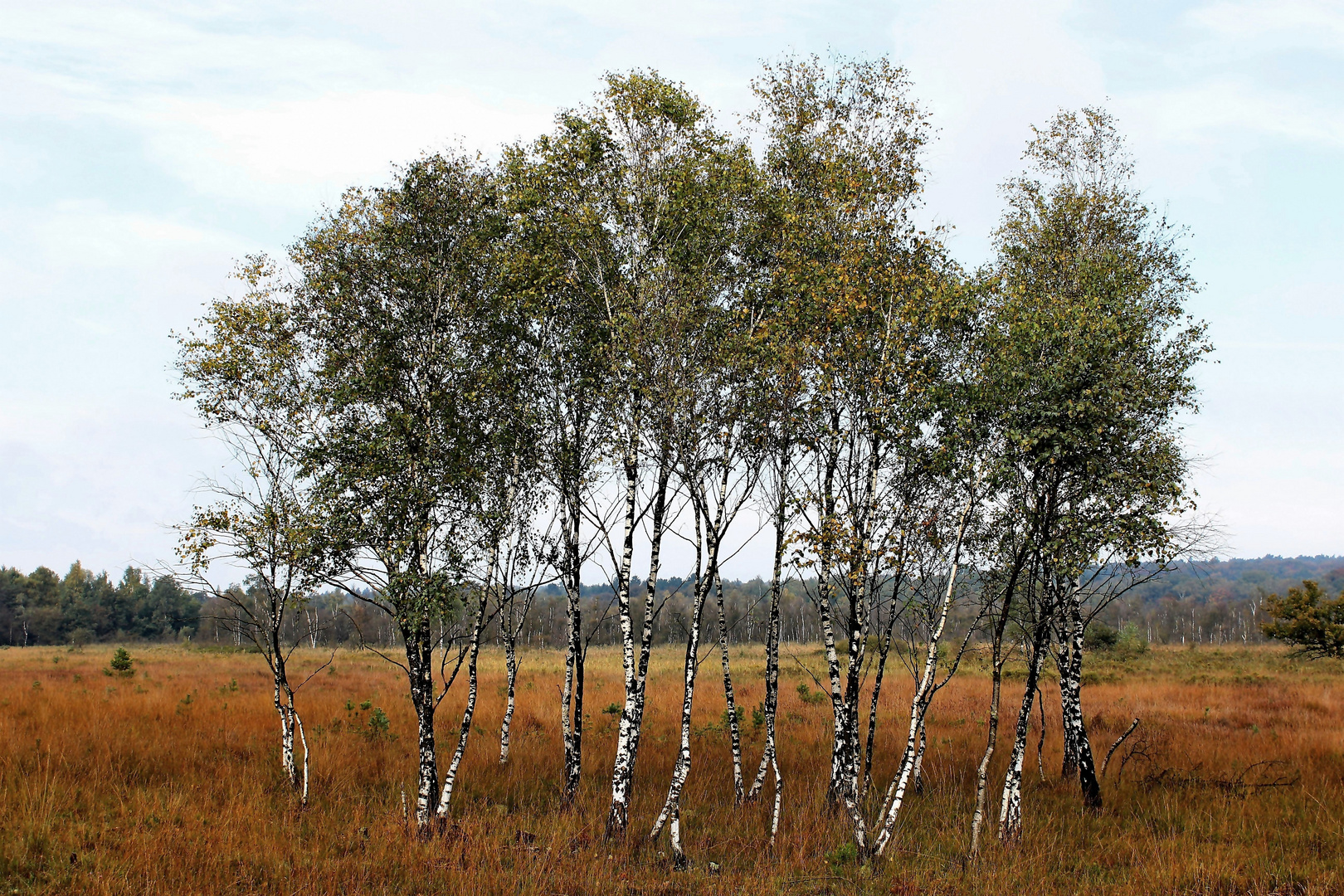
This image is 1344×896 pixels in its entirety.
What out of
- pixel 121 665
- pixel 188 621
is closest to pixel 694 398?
pixel 121 665

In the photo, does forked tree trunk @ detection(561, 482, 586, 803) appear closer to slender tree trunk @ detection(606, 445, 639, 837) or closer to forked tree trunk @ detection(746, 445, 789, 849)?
slender tree trunk @ detection(606, 445, 639, 837)

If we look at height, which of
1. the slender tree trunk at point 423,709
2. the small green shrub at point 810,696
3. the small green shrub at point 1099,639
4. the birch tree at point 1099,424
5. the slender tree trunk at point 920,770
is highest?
the birch tree at point 1099,424

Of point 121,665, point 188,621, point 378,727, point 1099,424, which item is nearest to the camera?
point 1099,424

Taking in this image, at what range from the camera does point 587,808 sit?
1578 centimetres

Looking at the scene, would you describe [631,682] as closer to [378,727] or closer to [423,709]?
[423,709]

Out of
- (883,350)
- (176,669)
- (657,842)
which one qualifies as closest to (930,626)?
(883,350)

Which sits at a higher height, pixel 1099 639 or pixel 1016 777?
pixel 1016 777

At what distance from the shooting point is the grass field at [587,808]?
12.1 metres

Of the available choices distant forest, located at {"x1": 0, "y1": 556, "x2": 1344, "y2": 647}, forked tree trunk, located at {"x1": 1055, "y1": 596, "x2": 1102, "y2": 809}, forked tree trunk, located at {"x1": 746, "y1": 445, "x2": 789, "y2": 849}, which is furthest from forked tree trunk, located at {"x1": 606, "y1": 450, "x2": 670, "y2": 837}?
distant forest, located at {"x1": 0, "y1": 556, "x2": 1344, "y2": 647}

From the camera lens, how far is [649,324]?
14.8 meters

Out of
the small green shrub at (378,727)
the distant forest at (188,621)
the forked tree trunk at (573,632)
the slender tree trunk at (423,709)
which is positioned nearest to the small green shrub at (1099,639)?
the distant forest at (188,621)

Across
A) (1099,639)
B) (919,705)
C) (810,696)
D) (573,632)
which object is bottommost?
(1099,639)

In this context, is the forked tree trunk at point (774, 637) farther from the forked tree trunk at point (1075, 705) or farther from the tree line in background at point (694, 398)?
the forked tree trunk at point (1075, 705)

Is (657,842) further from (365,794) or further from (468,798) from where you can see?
(365,794)
